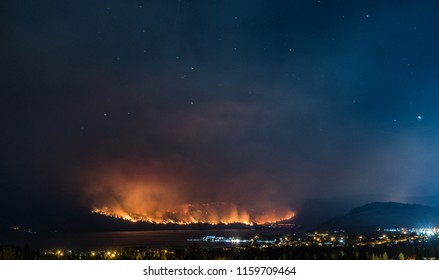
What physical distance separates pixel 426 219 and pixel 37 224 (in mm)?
109393

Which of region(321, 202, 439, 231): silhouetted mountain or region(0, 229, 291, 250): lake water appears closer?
region(0, 229, 291, 250): lake water

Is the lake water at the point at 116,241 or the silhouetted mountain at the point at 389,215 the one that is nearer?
the lake water at the point at 116,241
